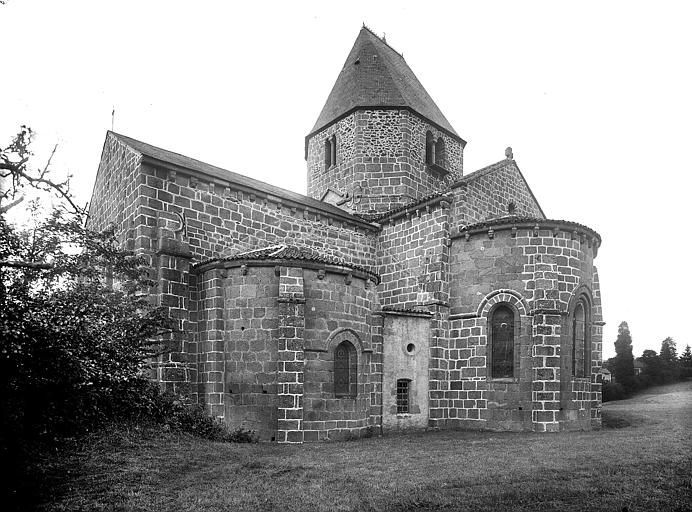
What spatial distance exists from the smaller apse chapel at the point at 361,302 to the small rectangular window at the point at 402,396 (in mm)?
53

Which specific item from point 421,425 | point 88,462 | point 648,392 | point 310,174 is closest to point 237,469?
point 88,462

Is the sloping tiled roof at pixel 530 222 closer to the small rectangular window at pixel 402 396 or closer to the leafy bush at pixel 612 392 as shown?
the small rectangular window at pixel 402 396

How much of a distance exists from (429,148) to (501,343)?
12.4 meters

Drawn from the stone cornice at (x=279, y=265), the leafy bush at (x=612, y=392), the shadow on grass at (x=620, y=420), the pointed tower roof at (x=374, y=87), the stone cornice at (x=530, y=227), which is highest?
the pointed tower roof at (x=374, y=87)

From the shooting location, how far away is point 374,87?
2834cm

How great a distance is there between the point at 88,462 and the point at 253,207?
11763 mm

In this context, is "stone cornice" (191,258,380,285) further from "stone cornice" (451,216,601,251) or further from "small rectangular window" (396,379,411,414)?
"stone cornice" (451,216,601,251)

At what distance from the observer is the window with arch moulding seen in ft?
63.3

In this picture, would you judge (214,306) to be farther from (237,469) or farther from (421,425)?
(421,425)

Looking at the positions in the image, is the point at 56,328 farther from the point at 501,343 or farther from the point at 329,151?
the point at 329,151

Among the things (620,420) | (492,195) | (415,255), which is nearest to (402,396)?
(415,255)

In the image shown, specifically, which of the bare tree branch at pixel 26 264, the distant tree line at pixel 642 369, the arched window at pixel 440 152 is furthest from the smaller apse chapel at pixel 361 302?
the distant tree line at pixel 642 369

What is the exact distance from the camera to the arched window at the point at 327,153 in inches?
1138

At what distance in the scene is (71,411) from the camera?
10.9m
